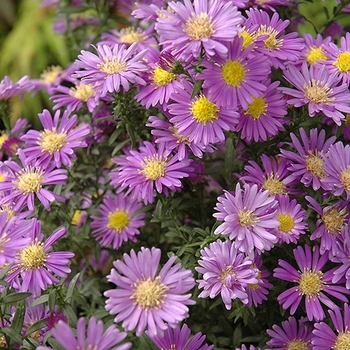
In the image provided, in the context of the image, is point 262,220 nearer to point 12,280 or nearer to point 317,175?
point 317,175

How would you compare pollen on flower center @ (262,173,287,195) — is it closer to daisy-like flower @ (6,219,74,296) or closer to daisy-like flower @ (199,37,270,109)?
daisy-like flower @ (199,37,270,109)

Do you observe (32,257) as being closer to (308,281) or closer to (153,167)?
(153,167)

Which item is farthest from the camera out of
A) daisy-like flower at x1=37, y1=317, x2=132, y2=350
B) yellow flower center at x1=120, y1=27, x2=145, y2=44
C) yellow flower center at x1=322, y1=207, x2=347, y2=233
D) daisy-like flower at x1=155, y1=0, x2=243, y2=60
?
yellow flower center at x1=120, y1=27, x2=145, y2=44

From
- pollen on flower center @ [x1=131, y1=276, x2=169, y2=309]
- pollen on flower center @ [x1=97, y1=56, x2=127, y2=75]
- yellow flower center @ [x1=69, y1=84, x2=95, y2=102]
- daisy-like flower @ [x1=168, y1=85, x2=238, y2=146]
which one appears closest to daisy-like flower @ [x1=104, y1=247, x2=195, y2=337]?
pollen on flower center @ [x1=131, y1=276, x2=169, y2=309]

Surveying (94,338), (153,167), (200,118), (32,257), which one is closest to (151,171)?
(153,167)

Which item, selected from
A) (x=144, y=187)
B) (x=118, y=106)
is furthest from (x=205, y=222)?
(x=118, y=106)

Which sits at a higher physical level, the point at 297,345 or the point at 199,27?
the point at 199,27

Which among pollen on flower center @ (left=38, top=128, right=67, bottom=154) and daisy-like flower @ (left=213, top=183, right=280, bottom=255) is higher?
pollen on flower center @ (left=38, top=128, right=67, bottom=154)
